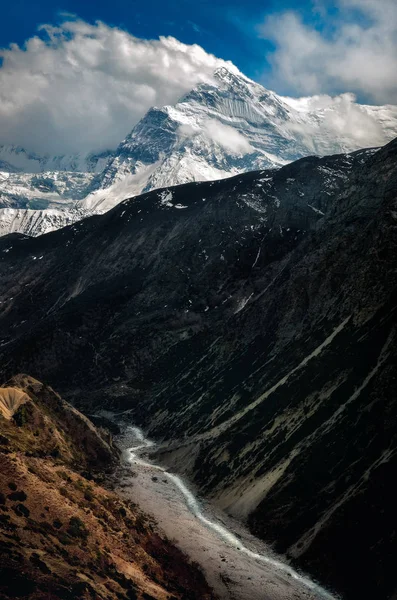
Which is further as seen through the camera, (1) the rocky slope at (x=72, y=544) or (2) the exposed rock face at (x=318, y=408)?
(2) the exposed rock face at (x=318, y=408)

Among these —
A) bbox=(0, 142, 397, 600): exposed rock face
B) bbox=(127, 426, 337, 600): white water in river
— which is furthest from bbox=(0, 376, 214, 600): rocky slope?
bbox=(0, 142, 397, 600): exposed rock face

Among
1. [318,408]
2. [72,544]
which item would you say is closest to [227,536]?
[318,408]

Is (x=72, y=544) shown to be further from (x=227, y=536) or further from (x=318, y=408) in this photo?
(x=318, y=408)

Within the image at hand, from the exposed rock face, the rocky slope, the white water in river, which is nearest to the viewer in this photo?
the rocky slope

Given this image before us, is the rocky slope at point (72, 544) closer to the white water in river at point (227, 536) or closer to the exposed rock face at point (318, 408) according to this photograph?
the white water in river at point (227, 536)

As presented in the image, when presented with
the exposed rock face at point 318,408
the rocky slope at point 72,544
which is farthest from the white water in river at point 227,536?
the rocky slope at point 72,544

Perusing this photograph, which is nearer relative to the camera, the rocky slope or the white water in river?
the rocky slope

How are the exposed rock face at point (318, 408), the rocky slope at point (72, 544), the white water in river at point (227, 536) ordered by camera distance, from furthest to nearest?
the exposed rock face at point (318, 408)
the white water in river at point (227, 536)
the rocky slope at point (72, 544)

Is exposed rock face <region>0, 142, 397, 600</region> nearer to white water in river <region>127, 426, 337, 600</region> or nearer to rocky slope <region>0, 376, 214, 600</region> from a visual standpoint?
white water in river <region>127, 426, 337, 600</region>

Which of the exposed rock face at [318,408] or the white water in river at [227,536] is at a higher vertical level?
the exposed rock face at [318,408]

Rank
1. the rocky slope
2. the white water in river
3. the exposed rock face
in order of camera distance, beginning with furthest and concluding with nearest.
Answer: the exposed rock face, the white water in river, the rocky slope
